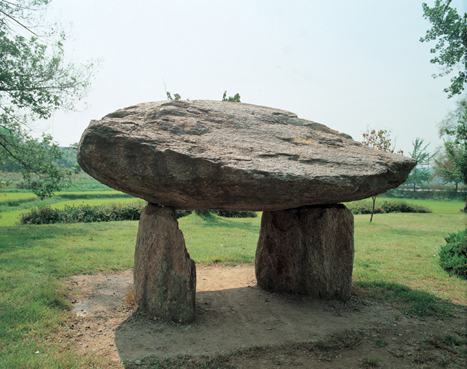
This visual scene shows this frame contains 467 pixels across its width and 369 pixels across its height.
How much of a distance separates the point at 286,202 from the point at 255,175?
0.97 m

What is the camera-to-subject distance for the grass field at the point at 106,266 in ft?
13.3

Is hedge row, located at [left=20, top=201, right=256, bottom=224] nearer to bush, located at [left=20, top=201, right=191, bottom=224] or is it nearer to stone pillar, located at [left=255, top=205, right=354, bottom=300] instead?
bush, located at [left=20, top=201, right=191, bottom=224]

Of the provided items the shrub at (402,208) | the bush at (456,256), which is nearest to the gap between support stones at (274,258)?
the bush at (456,256)

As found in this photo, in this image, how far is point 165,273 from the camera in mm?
4691

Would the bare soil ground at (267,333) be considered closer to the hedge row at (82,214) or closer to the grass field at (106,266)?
the grass field at (106,266)

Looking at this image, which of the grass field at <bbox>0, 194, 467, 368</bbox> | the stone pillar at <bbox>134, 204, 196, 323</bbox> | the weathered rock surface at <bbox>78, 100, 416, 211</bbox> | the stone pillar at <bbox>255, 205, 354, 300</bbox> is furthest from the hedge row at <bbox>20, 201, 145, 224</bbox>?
the stone pillar at <bbox>255, 205, 354, 300</bbox>

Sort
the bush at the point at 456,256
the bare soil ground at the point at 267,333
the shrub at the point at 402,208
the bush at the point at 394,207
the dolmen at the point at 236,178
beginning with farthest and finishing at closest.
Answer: the shrub at the point at 402,208 → the bush at the point at 394,207 → the bush at the point at 456,256 → the dolmen at the point at 236,178 → the bare soil ground at the point at 267,333

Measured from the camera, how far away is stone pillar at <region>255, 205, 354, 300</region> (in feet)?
18.8

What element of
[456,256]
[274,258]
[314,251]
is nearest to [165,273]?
[274,258]

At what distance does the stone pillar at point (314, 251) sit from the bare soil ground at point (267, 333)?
Result: 25cm

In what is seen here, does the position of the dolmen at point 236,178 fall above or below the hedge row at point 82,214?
above

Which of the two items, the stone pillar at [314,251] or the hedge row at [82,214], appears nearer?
the stone pillar at [314,251]

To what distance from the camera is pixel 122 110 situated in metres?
4.86

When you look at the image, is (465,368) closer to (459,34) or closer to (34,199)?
(459,34)
